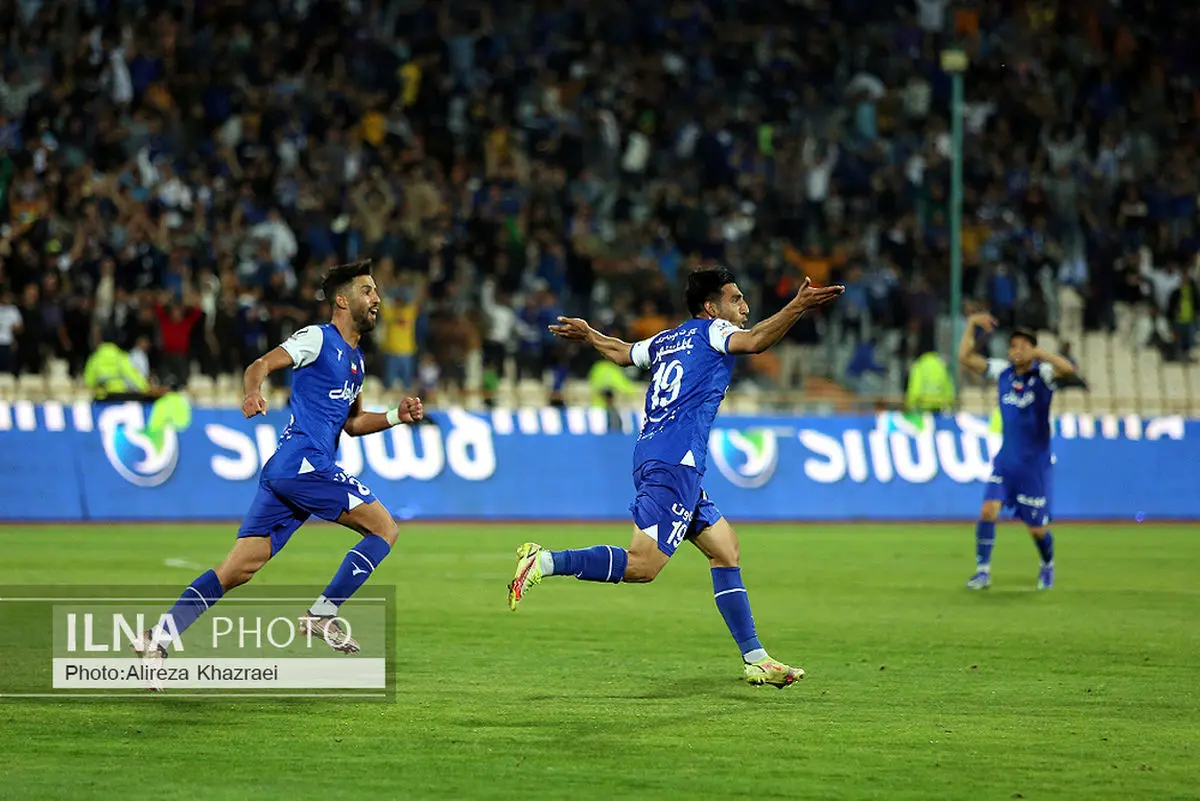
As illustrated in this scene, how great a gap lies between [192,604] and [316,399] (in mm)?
1433

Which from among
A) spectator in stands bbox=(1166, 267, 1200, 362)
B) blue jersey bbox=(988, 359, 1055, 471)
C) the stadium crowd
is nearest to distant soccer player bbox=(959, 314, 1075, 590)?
blue jersey bbox=(988, 359, 1055, 471)

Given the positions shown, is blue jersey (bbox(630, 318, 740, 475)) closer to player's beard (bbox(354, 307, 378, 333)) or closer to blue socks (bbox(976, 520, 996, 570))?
player's beard (bbox(354, 307, 378, 333))

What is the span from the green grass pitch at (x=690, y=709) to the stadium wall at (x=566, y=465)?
20.8ft

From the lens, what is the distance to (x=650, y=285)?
29016 millimetres

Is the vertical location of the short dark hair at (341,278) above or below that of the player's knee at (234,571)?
above

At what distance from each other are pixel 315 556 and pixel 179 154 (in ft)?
41.8

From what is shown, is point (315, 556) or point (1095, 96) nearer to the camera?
point (315, 556)

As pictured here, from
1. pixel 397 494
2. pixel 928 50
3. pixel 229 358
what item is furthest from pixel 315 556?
pixel 928 50

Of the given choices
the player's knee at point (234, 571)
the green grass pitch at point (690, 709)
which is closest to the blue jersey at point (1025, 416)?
the green grass pitch at point (690, 709)

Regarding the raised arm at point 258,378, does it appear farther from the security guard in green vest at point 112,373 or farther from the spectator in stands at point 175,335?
the spectator in stands at point 175,335

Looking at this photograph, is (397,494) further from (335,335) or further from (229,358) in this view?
(335,335)

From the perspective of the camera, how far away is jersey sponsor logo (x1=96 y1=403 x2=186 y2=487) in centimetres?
2347

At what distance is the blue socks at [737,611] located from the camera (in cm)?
1016

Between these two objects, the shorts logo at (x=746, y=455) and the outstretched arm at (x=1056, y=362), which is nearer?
the outstretched arm at (x=1056, y=362)
